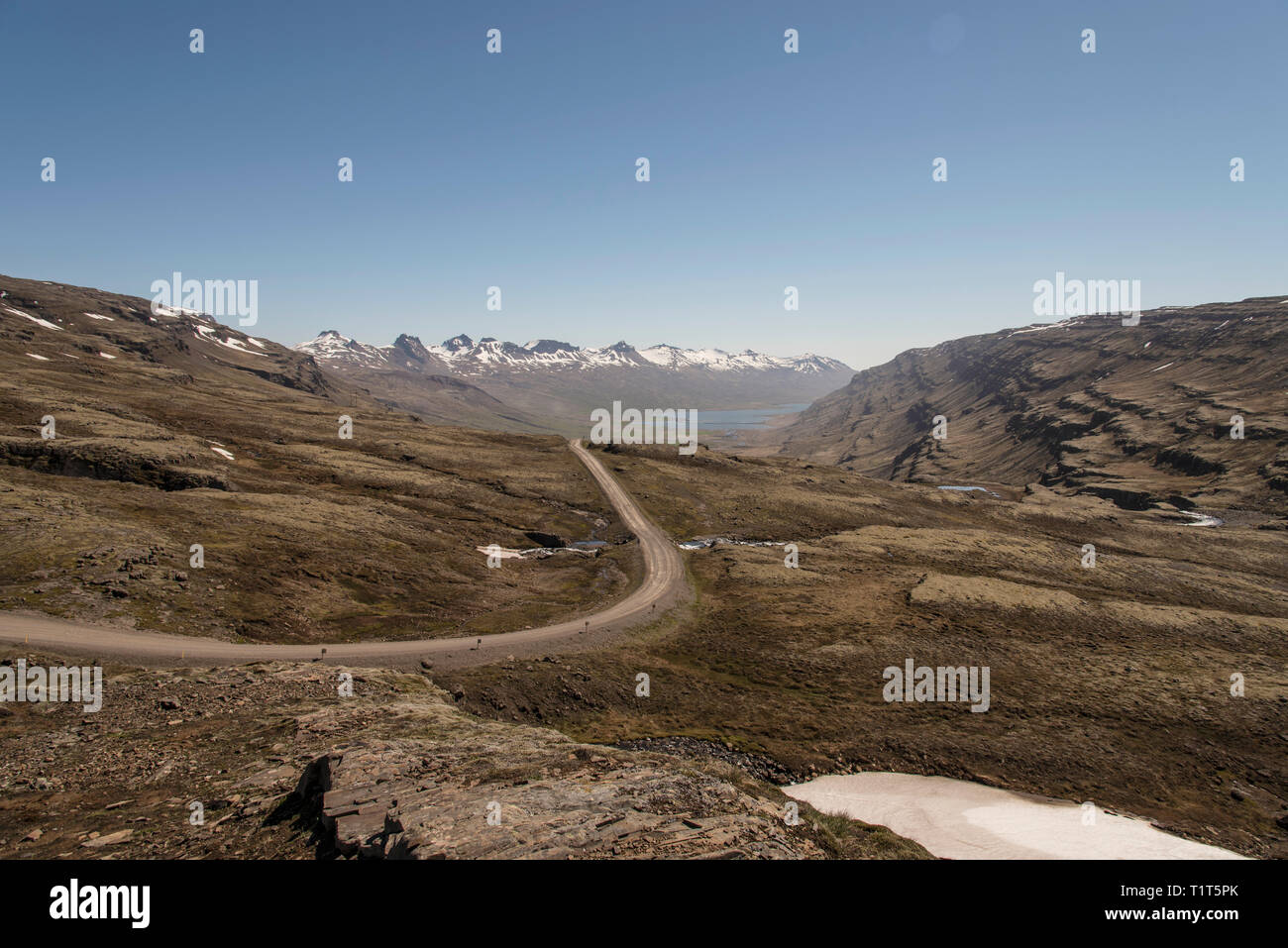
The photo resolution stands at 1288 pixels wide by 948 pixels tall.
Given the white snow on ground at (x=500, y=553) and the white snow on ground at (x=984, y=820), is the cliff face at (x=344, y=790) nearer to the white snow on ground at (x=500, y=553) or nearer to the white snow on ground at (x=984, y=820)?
the white snow on ground at (x=984, y=820)

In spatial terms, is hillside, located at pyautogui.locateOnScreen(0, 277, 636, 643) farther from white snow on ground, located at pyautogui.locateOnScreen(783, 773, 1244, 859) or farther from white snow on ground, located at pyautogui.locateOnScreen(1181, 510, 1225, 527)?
white snow on ground, located at pyautogui.locateOnScreen(1181, 510, 1225, 527)

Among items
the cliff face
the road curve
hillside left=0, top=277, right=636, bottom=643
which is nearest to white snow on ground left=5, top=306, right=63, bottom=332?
hillside left=0, top=277, right=636, bottom=643

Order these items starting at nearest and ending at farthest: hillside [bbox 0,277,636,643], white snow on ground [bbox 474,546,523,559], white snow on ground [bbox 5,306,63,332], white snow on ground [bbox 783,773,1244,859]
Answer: white snow on ground [bbox 783,773,1244,859] → hillside [bbox 0,277,636,643] → white snow on ground [bbox 474,546,523,559] → white snow on ground [bbox 5,306,63,332]

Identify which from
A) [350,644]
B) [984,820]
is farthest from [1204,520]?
[350,644]

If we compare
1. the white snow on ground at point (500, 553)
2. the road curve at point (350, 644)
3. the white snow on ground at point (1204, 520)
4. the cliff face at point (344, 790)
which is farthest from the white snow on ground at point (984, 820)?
the white snow on ground at point (1204, 520)
